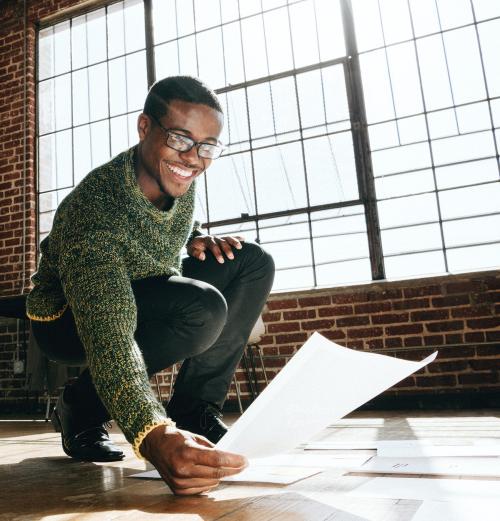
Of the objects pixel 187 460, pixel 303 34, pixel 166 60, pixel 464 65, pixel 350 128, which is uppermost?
pixel 166 60

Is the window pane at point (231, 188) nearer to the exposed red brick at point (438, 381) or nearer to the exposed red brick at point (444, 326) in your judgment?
the exposed red brick at point (444, 326)

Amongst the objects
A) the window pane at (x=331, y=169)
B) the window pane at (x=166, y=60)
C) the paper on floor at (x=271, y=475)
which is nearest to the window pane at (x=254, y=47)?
the window pane at (x=166, y=60)

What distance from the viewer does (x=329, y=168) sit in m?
3.85

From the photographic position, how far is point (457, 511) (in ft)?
2.09

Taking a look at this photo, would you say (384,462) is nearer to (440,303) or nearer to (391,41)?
(440,303)

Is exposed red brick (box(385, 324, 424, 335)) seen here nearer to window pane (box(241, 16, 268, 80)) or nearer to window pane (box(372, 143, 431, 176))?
window pane (box(372, 143, 431, 176))

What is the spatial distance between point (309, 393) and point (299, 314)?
2.78 m

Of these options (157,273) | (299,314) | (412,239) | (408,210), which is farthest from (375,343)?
(157,273)

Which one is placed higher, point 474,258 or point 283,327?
point 474,258

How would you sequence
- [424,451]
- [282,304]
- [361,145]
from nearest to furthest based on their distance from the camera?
1. [424,451]
2. [282,304]
3. [361,145]

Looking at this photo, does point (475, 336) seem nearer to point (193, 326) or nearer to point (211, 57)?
point (193, 326)

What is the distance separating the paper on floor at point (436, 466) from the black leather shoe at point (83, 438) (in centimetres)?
68

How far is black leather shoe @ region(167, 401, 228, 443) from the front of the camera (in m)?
1.33

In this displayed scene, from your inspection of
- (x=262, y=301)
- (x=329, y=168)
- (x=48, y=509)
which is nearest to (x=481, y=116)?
(x=329, y=168)
